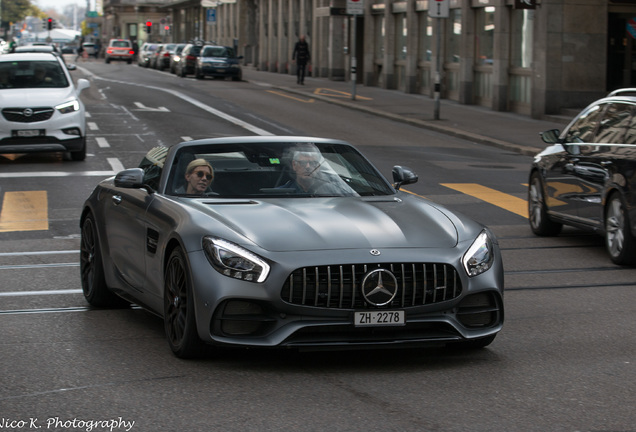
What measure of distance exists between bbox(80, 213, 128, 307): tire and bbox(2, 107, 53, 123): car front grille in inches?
458

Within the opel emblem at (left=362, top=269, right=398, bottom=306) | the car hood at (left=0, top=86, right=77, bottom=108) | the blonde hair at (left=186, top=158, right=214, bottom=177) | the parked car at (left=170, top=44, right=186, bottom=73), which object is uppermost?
the parked car at (left=170, top=44, right=186, bottom=73)

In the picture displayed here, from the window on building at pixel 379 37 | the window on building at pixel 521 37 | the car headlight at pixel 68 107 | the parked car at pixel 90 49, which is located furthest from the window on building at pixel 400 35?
the parked car at pixel 90 49

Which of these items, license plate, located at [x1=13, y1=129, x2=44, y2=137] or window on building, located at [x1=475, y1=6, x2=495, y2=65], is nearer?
license plate, located at [x1=13, y1=129, x2=44, y2=137]

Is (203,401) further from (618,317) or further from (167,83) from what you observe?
(167,83)

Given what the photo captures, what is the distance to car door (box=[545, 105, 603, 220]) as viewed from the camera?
11.9m

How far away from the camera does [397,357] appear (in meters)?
6.76

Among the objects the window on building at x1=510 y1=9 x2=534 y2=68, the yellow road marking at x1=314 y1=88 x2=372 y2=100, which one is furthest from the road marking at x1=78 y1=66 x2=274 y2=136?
the window on building at x1=510 y1=9 x2=534 y2=68

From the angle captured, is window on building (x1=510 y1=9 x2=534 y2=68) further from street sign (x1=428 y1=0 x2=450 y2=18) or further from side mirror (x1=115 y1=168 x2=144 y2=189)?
side mirror (x1=115 y1=168 x2=144 y2=189)

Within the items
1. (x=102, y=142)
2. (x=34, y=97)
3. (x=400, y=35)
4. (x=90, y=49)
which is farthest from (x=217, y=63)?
(x=90, y=49)

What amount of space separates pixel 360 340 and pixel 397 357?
0.51 m

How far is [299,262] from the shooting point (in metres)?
6.23

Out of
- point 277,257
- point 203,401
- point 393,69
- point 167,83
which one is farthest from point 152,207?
point 167,83

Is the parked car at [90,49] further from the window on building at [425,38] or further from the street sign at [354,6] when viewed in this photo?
the street sign at [354,6]

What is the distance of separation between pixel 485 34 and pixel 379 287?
29304 millimetres
